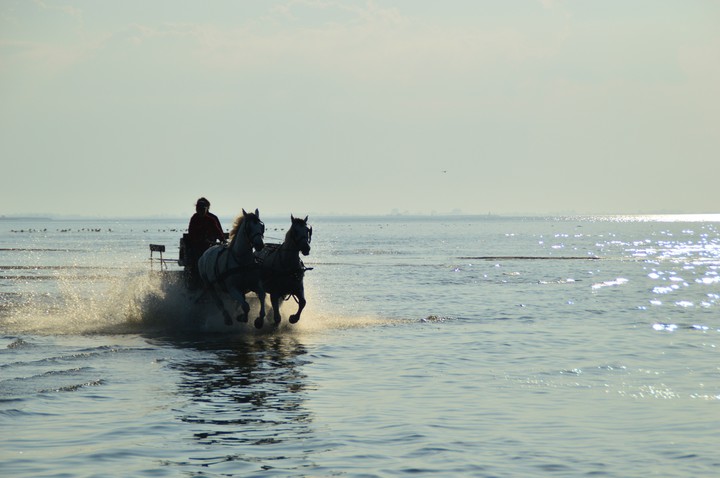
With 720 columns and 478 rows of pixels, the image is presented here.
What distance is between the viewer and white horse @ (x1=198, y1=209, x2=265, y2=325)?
2178cm

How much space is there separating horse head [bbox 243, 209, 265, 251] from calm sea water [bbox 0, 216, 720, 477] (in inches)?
85.3

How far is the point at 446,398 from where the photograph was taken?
14.9m

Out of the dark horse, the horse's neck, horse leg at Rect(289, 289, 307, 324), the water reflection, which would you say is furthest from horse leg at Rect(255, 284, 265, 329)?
the horse's neck

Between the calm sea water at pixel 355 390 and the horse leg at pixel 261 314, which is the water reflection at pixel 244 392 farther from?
the horse leg at pixel 261 314

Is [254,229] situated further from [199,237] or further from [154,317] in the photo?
[154,317]

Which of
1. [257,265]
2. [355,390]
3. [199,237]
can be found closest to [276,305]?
[257,265]

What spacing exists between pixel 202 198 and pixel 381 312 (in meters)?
9.72

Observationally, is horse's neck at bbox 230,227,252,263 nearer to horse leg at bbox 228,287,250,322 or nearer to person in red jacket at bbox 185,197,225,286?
horse leg at bbox 228,287,250,322

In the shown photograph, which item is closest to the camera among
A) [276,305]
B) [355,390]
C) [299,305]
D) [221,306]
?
[355,390]

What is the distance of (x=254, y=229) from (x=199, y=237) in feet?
9.73

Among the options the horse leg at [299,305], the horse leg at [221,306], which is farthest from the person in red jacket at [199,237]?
the horse leg at [299,305]

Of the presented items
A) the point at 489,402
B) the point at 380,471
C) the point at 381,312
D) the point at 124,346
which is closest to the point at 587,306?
the point at 381,312

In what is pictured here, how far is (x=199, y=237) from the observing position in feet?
78.7

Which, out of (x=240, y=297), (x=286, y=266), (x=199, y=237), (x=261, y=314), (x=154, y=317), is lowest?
(x=154, y=317)
